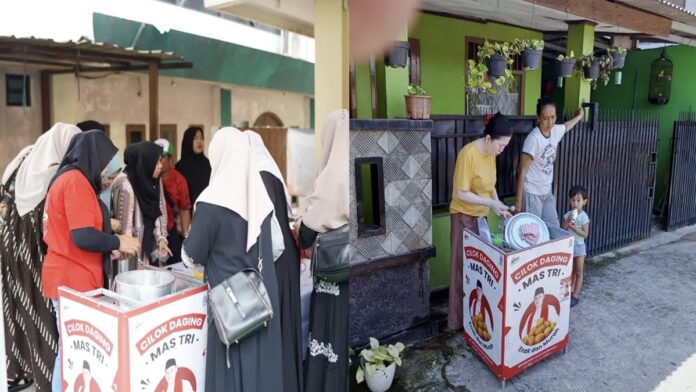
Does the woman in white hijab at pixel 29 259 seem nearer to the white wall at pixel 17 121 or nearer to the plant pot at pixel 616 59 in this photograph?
the white wall at pixel 17 121

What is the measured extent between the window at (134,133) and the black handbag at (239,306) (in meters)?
6.01

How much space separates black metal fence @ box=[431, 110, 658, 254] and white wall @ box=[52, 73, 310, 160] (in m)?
4.03

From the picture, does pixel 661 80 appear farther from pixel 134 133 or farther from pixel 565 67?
pixel 134 133

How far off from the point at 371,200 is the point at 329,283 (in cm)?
135

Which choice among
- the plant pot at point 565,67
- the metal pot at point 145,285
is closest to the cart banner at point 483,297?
the metal pot at point 145,285

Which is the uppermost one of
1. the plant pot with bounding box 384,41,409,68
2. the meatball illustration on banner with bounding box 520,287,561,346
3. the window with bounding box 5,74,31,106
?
the plant pot with bounding box 384,41,409,68

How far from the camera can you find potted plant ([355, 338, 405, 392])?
3.79 meters

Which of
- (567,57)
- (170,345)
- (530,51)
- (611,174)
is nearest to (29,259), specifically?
(170,345)

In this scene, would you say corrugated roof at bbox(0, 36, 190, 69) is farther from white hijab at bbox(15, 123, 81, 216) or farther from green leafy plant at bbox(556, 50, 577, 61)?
green leafy plant at bbox(556, 50, 577, 61)

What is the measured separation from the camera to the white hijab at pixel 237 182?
8.88 ft

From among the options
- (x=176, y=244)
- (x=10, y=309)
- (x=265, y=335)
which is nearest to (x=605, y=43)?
(x=176, y=244)

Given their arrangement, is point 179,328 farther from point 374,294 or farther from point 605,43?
point 605,43

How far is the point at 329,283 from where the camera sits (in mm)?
3354

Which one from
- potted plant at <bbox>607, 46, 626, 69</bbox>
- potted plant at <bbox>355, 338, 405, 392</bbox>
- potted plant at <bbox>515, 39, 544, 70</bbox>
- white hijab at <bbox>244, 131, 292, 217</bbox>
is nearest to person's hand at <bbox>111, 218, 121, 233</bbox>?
white hijab at <bbox>244, 131, 292, 217</bbox>
